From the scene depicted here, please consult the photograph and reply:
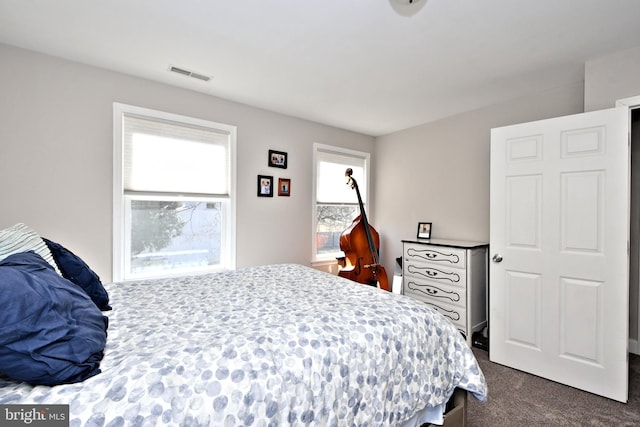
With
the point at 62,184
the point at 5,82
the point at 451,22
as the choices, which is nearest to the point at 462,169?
the point at 451,22

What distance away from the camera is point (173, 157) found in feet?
9.48

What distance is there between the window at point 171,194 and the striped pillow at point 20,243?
1214 millimetres

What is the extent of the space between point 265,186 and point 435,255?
6.49 feet

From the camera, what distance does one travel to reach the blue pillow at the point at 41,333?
2.68 ft

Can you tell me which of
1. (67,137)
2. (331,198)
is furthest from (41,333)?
(331,198)

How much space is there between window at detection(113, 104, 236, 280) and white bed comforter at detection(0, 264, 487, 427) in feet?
3.32

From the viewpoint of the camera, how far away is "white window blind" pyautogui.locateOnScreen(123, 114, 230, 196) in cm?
268

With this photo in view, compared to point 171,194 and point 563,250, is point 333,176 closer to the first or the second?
point 171,194

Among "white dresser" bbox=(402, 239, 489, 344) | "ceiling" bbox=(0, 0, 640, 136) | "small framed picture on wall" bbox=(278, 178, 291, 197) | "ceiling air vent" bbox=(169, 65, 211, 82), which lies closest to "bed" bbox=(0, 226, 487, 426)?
"white dresser" bbox=(402, 239, 489, 344)

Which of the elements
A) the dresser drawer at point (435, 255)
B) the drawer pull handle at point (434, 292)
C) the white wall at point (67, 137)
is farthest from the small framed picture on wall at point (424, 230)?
the white wall at point (67, 137)

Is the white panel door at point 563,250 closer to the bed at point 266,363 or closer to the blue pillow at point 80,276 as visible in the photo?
the bed at point 266,363

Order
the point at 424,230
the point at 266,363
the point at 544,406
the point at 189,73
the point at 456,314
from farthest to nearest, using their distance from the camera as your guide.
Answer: the point at 424,230, the point at 456,314, the point at 189,73, the point at 544,406, the point at 266,363

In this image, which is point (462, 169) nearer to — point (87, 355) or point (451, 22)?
point (451, 22)

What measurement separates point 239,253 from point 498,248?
2.46 metres
